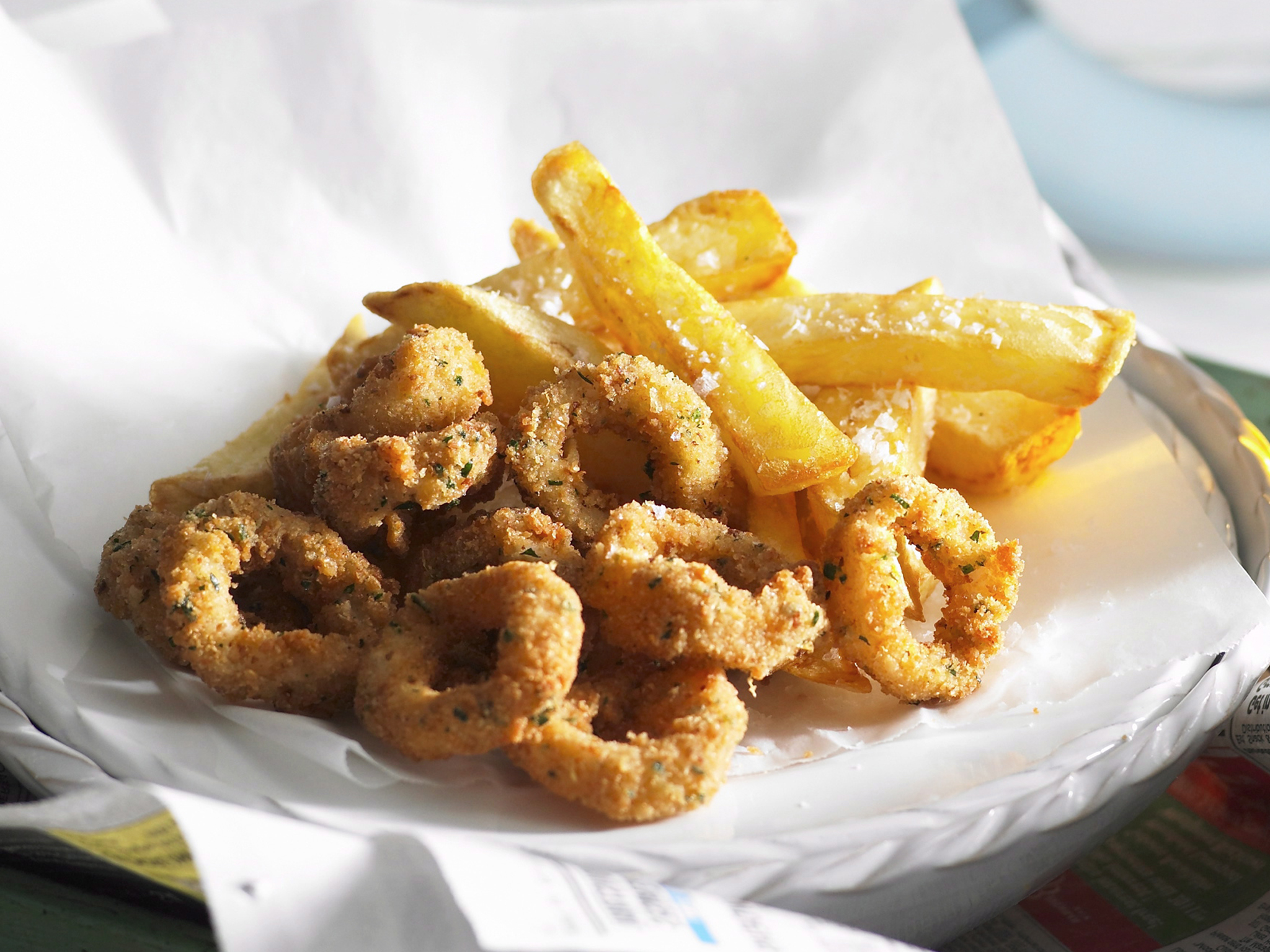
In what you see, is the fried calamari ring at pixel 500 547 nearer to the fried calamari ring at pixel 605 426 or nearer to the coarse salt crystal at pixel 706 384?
the fried calamari ring at pixel 605 426

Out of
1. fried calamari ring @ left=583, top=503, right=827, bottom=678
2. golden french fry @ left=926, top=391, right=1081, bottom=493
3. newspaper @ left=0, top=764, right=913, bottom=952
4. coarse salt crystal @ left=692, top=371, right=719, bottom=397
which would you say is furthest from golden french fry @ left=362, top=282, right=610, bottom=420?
newspaper @ left=0, top=764, right=913, bottom=952

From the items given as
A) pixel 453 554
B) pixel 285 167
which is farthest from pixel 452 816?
pixel 285 167

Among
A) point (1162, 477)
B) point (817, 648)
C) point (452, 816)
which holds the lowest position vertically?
point (1162, 477)

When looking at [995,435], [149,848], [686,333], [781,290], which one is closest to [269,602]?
[149,848]

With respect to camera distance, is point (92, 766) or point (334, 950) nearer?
point (334, 950)

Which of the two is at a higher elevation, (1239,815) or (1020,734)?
(1020,734)

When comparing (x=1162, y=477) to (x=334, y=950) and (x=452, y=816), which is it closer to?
(x=452, y=816)
